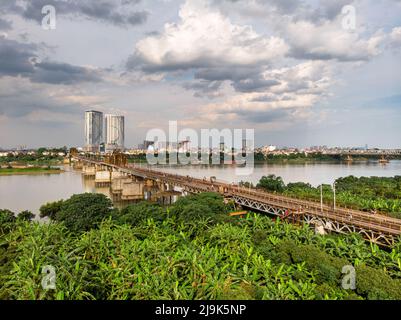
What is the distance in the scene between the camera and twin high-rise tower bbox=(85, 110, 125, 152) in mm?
130500

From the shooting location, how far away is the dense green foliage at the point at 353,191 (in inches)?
1053

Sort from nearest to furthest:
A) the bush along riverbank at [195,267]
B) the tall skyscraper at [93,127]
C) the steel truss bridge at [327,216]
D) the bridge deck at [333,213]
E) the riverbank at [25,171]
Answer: the bush along riverbank at [195,267] < the steel truss bridge at [327,216] < the bridge deck at [333,213] < the riverbank at [25,171] < the tall skyscraper at [93,127]

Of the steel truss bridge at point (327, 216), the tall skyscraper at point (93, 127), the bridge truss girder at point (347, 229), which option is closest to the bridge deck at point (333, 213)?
the steel truss bridge at point (327, 216)

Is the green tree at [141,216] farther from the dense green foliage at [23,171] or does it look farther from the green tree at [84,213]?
the dense green foliage at [23,171]

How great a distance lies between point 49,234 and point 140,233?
4019mm

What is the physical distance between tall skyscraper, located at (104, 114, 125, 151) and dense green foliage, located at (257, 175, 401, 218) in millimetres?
101419

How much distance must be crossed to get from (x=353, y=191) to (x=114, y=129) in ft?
371

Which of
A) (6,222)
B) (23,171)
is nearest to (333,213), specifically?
(6,222)

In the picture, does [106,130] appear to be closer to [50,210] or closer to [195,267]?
[50,210]

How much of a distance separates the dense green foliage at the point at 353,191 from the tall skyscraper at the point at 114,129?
3993 inches

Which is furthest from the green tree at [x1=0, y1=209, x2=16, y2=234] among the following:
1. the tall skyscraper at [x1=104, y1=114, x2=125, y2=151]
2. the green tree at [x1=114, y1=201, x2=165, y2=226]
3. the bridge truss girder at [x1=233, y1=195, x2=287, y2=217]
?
the tall skyscraper at [x1=104, y1=114, x2=125, y2=151]

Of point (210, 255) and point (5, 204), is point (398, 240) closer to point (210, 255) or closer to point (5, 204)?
point (210, 255)

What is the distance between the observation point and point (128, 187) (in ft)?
158
